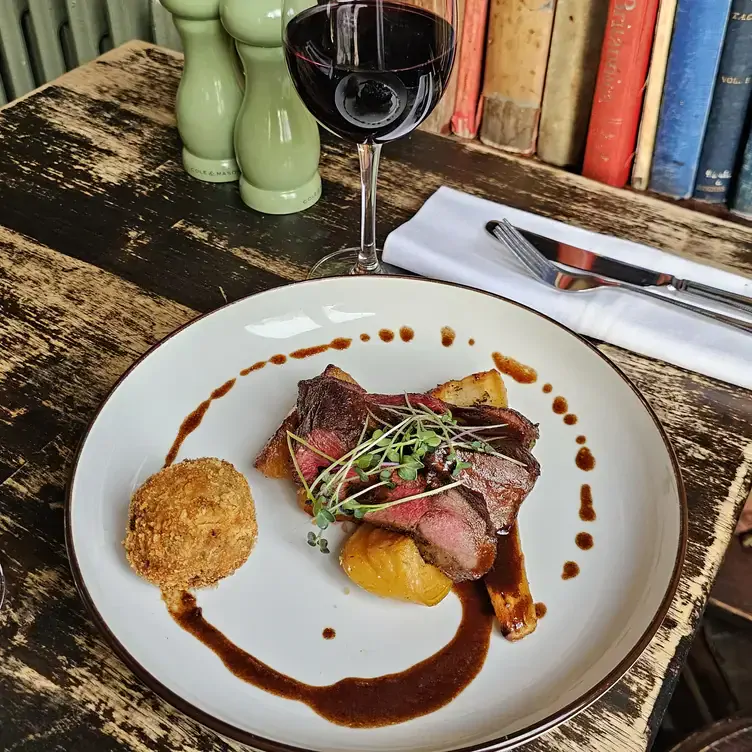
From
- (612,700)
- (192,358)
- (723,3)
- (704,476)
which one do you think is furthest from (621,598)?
(723,3)

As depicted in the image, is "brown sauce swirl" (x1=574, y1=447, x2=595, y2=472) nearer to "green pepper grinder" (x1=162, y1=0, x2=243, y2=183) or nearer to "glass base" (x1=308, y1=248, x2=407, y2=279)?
"glass base" (x1=308, y1=248, x2=407, y2=279)

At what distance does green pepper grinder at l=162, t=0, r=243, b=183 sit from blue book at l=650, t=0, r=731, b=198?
74 cm

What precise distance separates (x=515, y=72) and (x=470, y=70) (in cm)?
9

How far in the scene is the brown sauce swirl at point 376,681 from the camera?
0.63m

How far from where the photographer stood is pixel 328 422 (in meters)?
0.78

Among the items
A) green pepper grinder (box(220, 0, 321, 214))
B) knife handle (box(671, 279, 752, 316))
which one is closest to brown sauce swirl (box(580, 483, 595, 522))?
knife handle (box(671, 279, 752, 316))

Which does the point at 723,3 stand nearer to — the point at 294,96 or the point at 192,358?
the point at 294,96

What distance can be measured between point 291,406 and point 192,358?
0.44 ft

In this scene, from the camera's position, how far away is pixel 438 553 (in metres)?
0.70

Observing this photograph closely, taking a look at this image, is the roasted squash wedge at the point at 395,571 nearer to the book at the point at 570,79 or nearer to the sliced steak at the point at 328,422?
the sliced steak at the point at 328,422

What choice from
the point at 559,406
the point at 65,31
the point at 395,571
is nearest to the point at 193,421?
the point at 395,571

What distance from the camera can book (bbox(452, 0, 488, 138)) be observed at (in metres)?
1.41

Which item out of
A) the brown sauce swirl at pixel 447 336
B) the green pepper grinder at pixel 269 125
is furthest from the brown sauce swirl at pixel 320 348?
the green pepper grinder at pixel 269 125

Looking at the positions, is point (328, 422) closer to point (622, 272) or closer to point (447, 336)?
point (447, 336)
